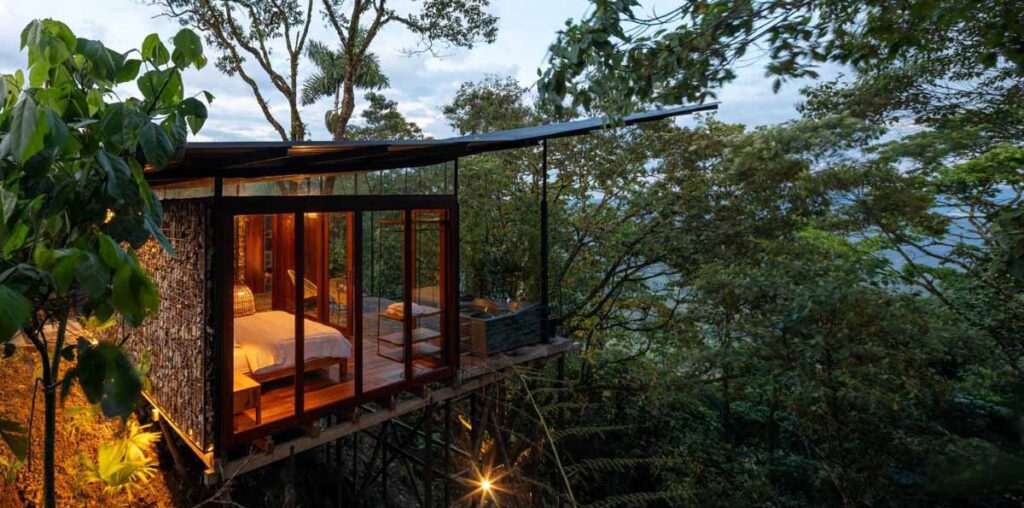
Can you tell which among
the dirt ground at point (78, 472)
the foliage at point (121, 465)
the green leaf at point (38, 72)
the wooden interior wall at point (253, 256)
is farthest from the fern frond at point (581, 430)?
the wooden interior wall at point (253, 256)

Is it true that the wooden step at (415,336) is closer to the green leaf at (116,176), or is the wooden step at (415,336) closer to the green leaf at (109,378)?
the green leaf at (109,378)

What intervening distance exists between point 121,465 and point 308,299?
2.60 m

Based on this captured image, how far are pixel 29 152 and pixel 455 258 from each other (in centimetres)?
426

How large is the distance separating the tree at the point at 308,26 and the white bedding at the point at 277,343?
23.6ft

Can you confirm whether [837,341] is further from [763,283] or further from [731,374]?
[731,374]

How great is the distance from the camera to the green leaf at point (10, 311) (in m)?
0.93

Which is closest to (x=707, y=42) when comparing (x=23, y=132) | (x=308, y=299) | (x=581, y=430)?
(x=581, y=430)

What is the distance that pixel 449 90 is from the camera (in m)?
11.0

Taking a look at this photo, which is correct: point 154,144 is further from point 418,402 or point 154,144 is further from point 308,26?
point 308,26

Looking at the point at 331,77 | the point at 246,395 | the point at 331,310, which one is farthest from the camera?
the point at 331,77

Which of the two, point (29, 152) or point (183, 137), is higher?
point (183, 137)

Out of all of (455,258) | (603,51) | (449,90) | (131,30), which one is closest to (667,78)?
(603,51)

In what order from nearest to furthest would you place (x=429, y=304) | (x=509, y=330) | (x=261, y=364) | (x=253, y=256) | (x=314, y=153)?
(x=314, y=153) < (x=261, y=364) < (x=429, y=304) < (x=509, y=330) < (x=253, y=256)

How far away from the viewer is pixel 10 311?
941 millimetres
